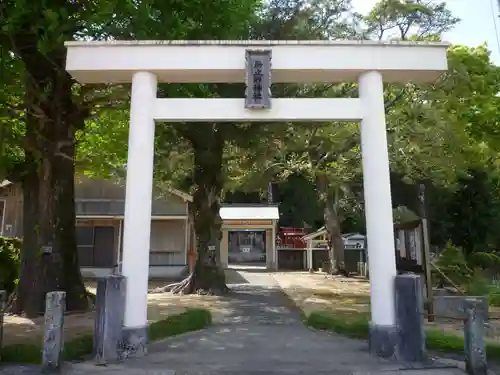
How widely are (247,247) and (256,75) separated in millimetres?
35156

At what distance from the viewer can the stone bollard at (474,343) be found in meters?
6.05

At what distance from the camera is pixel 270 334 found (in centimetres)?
909

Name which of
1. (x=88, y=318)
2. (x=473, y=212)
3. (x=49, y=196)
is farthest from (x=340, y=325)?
(x=473, y=212)

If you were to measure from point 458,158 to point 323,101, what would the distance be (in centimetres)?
1249

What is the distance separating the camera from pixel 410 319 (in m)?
6.84

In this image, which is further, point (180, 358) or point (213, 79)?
point (213, 79)

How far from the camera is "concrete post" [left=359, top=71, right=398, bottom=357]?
7.01 m

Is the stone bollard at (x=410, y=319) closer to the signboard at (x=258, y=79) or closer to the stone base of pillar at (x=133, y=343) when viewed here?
the signboard at (x=258, y=79)

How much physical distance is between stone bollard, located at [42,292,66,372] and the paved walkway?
24 cm

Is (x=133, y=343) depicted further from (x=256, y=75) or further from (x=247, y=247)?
(x=247, y=247)

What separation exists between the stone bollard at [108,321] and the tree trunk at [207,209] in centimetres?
923

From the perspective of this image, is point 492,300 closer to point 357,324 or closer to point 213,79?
point 357,324

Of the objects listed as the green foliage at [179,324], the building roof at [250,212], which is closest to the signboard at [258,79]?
the green foliage at [179,324]

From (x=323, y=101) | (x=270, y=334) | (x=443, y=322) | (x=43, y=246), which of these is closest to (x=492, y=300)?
(x=443, y=322)
